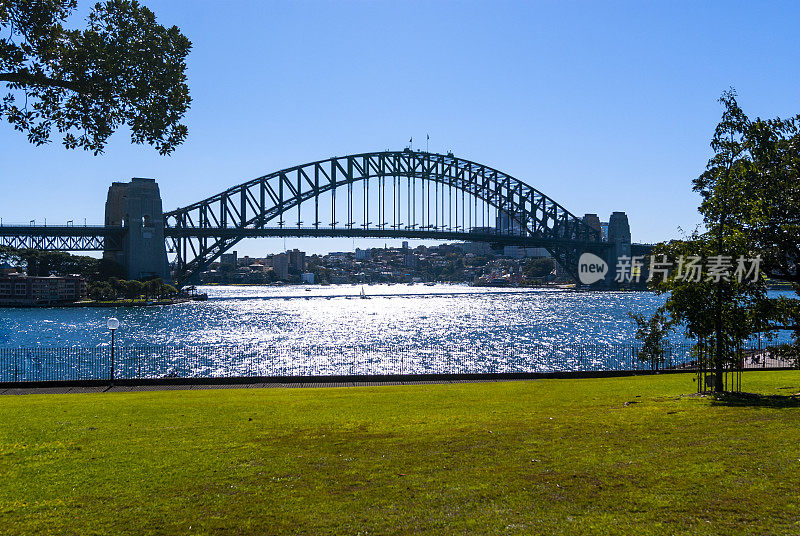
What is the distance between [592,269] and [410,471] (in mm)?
168719

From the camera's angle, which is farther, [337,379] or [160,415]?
[337,379]

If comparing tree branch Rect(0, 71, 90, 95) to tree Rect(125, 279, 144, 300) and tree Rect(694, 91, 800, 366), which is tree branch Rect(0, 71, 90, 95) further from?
tree Rect(125, 279, 144, 300)

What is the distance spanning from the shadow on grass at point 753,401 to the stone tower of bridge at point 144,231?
364 feet

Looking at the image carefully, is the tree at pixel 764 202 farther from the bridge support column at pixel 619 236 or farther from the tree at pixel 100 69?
the bridge support column at pixel 619 236

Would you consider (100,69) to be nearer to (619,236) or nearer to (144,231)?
(144,231)

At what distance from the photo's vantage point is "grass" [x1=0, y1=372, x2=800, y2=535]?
7703 millimetres

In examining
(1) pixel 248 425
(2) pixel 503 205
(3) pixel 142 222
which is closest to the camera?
(1) pixel 248 425

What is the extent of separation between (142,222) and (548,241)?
89.8 m

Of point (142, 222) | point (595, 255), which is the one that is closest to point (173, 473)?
point (142, 222)

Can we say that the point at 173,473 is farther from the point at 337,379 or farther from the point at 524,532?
the point at 337,379

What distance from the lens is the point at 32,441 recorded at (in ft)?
40.0

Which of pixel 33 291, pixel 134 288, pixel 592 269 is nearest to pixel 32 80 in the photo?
pixel 134 288

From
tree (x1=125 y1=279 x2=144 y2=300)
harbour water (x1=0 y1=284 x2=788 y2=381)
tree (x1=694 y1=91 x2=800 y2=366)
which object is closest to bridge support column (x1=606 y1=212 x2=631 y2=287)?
harbour water (x1=0 y1=284 x2=788 y2=381)

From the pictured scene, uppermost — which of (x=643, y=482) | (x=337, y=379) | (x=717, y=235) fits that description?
(x=717, y=235)
